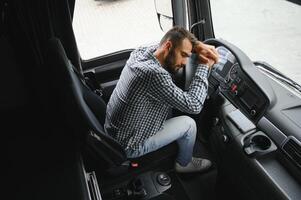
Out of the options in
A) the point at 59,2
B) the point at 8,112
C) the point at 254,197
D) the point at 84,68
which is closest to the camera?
the point at 254,197

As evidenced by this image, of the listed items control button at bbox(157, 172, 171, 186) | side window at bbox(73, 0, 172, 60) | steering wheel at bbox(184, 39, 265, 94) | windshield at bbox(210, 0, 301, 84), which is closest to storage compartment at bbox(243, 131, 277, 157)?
steering wheel at bbox(184, 39, 265, 94)

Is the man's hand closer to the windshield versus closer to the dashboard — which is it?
the dashboard

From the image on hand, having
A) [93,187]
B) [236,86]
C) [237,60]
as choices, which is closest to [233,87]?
[236,86]

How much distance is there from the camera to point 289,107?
4.97 ft

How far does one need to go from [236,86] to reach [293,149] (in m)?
0.50

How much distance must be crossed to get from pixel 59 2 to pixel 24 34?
0.30m

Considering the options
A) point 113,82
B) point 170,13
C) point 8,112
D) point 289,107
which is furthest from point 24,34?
point 289,107

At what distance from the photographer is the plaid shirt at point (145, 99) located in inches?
60.1

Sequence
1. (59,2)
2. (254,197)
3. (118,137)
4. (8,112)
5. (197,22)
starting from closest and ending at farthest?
(254,197), (118,137), (59,2), (8,112), (197,22)

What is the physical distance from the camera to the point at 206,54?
1698mm

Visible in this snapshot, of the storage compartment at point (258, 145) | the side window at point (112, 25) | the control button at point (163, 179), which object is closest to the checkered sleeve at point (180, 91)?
the storage compartment at point (258, 145)

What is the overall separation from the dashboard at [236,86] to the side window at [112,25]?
77 centimetres

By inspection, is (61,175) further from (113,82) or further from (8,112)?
(113,82)

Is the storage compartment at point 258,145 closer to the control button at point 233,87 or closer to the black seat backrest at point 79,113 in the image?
the control button at point 233,87
